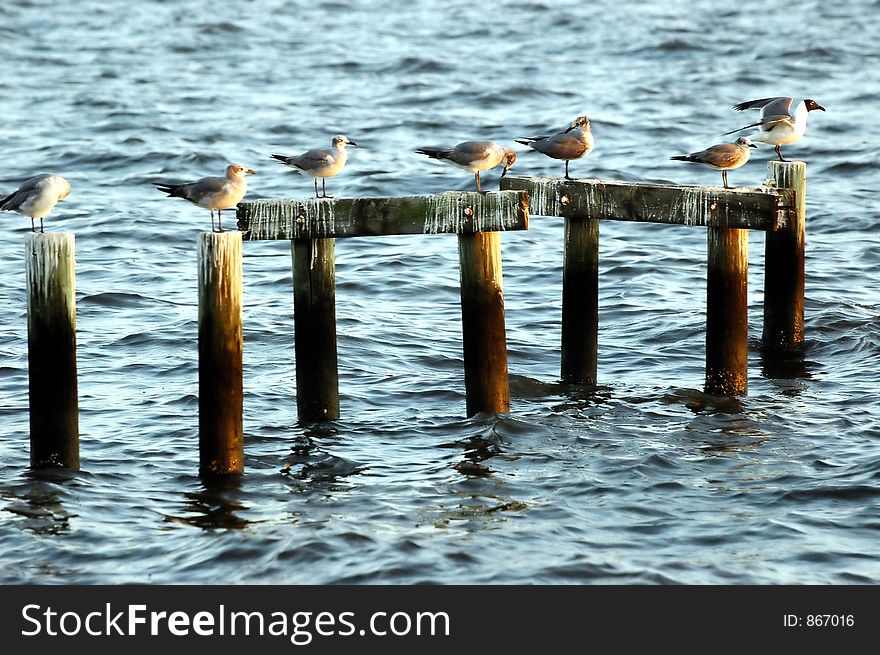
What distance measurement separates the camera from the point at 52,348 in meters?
10.2

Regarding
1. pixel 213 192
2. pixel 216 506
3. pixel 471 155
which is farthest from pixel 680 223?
pixel 216 506

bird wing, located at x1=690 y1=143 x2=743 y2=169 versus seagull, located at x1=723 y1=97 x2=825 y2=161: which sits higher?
seagull, located at x1=723 y1=97 x2=825 y2=161

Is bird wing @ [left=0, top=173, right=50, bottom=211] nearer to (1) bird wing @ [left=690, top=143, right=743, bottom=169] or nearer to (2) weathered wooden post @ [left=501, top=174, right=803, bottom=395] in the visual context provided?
(2) weathered wooden post @ [left=501, top=174, right=803, bottom=395]

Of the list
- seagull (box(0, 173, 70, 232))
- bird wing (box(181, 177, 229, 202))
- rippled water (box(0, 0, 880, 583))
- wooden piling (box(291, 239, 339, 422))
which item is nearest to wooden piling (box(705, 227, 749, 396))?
rippled water (box(0, 0, 880, 583))

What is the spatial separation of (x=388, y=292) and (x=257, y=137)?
10.0 metres

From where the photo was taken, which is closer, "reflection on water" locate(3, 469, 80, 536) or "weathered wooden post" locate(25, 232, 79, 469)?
"reflection on water" locate(3, 469, 80, 536)

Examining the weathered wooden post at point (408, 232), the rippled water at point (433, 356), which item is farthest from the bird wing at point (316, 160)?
the rippled water at point (433, 356)

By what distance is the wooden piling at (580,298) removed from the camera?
12.8 m

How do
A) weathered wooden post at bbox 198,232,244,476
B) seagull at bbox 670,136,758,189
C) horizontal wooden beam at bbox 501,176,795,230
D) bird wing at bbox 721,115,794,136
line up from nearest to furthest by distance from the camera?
weathered wooden post at bbox 198,232,244,476, horizontal wooden beam at bbox 501,176,795,230, seagull at bbox 670,136,758,189, bird wing at bbox 721,115,794,136

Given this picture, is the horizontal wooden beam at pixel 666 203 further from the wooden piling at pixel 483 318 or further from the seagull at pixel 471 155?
the wooden piling at pixel 483 318

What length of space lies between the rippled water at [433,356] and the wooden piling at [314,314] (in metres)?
0.52

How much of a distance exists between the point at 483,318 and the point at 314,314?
1471 millimetres

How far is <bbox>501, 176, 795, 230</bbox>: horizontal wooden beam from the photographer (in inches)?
469

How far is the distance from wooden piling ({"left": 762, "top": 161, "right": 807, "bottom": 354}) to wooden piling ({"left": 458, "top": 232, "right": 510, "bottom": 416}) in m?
3.77
